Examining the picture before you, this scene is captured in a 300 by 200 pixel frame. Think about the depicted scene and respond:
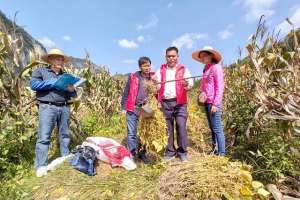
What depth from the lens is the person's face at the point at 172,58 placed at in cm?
507

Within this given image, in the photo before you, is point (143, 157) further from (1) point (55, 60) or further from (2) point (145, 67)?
(1) point (55, 60)

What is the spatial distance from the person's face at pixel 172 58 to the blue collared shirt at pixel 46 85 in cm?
148

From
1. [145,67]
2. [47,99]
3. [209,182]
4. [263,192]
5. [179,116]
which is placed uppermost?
[145,67]

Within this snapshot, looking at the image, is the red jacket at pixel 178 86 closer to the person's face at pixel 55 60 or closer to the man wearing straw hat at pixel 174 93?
the man wearing straw hat at pixel 174 93

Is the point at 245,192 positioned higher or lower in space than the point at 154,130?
lower

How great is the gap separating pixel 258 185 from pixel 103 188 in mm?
1734

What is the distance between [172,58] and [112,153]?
4.93 feet

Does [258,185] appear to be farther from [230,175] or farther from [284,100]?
[284,100]

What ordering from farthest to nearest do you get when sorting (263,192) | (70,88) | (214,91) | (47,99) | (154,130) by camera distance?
(70,88) → (47,99) → (214,91) → (154,130) → (263,192)

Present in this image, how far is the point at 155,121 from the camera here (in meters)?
4.95

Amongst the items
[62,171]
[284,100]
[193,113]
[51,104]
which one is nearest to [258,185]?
[284,100]

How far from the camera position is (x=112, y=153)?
17.8 feet

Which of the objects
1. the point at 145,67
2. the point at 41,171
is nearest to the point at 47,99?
the point at 41,171

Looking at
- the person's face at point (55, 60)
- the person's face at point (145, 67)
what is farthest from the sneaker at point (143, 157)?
the person's face at point (55, 60)
